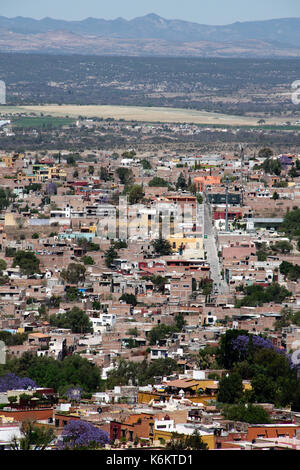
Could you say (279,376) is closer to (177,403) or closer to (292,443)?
(177,403)

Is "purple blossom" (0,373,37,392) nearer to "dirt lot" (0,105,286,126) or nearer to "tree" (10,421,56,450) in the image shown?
"tree" (10,421,56,450)

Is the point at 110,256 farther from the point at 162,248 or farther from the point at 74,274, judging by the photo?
the point at 74,274

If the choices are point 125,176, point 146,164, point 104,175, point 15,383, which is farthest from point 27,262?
point 146,164

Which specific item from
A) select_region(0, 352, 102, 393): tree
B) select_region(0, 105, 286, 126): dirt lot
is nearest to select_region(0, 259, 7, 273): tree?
select_region(0, 352, 102, 393): tree

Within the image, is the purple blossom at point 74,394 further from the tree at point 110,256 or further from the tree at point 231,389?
the tree at point 110,256

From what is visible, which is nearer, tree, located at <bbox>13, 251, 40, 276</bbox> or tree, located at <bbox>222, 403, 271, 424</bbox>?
tree, located at <bbox>222, 403, 271, 424</bbox>
